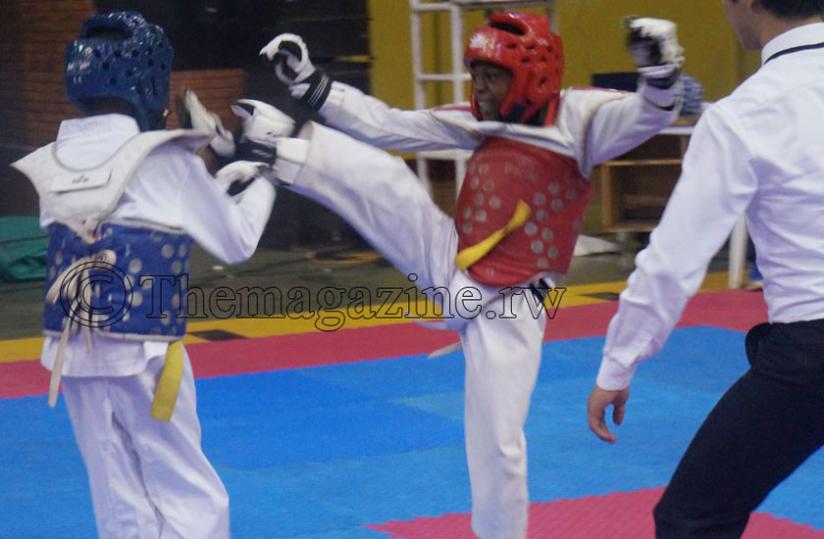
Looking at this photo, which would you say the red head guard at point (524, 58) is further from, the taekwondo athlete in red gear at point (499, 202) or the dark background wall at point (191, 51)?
the dark background wall at point (191, 51)

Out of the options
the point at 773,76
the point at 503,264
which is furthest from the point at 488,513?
the point at 773,76

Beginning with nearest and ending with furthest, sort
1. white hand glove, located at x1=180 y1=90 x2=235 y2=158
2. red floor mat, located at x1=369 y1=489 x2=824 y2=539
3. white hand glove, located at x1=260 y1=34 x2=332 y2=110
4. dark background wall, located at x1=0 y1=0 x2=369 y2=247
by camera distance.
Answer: white hand glove, located at x1=180 y1=90 x2=235 y2=158, white hand glove, located at x1=260 y1=34 x2=332 y2=110, red floor mat, located at x1=369 y1=489 x2=824 y2=539, dark background wall, located at x1=0 y1=0 x2=369 y2=247

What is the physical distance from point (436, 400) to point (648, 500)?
1601 mm

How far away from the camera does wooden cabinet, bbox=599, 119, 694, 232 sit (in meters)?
9.62

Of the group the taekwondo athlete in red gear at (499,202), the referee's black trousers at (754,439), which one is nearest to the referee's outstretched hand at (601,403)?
the referee's black trousers at (754,439)

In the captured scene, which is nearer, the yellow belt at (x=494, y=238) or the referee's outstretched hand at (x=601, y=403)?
the referee's outstretched hand at (x=601, y=403)

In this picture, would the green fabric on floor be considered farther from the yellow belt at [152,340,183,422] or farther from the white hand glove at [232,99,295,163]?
the yellow belt at [152,340,183,422]

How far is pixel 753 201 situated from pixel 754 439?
0.44 m

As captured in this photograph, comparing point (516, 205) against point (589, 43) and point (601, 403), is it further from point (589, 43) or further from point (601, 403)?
point (589, 43)

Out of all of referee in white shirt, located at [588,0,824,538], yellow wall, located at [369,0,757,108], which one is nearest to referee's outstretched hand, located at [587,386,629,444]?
referee in white shirt, located at [588,0,824,538]

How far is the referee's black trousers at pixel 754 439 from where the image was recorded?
2402 mm

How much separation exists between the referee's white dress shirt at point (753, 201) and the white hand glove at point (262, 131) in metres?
1.25

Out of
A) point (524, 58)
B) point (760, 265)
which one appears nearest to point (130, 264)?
point (524, 58)

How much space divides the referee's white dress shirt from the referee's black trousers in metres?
0.07
